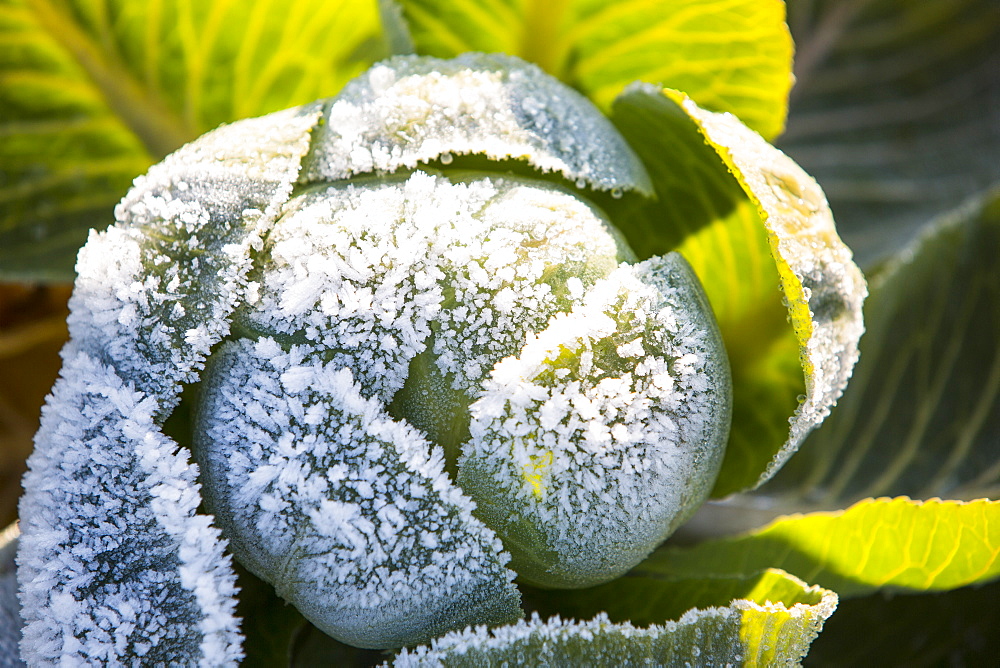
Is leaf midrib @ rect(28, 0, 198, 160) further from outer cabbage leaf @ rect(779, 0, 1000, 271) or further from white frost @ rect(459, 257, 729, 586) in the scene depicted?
outer cabbage leaf @ rect(779, 0, 1000, 271)

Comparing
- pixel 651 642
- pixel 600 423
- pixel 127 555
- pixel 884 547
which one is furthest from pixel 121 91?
pixel 884 547

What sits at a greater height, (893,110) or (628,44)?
(628,44)

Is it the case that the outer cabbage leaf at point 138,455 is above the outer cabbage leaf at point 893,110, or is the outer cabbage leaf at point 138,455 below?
below

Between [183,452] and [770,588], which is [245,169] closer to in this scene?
[183,452]

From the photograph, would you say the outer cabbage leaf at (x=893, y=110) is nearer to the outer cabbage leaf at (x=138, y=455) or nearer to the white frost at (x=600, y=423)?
the white frost at (x=600, y=423)

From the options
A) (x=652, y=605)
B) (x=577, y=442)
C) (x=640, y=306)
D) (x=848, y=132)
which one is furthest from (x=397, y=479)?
(x=848, y=132)

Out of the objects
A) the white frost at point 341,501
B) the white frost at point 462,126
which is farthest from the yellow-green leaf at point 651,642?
the white frost at point 462,126

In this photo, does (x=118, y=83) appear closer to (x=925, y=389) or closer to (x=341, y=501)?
(x=341, y=501)
